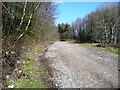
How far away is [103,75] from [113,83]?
5.54ft

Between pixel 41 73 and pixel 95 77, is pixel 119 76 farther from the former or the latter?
pixel 41 73

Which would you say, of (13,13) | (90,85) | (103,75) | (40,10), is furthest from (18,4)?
(90,85)

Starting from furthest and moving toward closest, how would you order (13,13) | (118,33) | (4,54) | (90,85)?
(118,33) < (13,13) < (4,54) < (90,85)

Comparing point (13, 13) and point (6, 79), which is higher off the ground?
point (13, 13)

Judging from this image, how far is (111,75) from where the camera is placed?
1309cm

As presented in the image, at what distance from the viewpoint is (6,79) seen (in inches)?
396

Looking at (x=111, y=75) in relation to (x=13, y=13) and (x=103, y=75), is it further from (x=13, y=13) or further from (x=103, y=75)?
(x=13, y=13)

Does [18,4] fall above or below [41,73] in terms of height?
above

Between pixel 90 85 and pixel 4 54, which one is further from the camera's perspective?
pixel 4 54

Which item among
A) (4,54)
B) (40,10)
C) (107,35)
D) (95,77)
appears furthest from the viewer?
(107,35)

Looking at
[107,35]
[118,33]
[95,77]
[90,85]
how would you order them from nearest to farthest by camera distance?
[90,85] → [95,77] → [118,33] → [107,35]

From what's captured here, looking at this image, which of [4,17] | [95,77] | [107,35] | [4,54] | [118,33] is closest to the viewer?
[4,54]

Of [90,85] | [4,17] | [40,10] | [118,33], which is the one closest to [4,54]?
[90,85]

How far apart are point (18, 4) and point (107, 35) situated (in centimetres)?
4093
